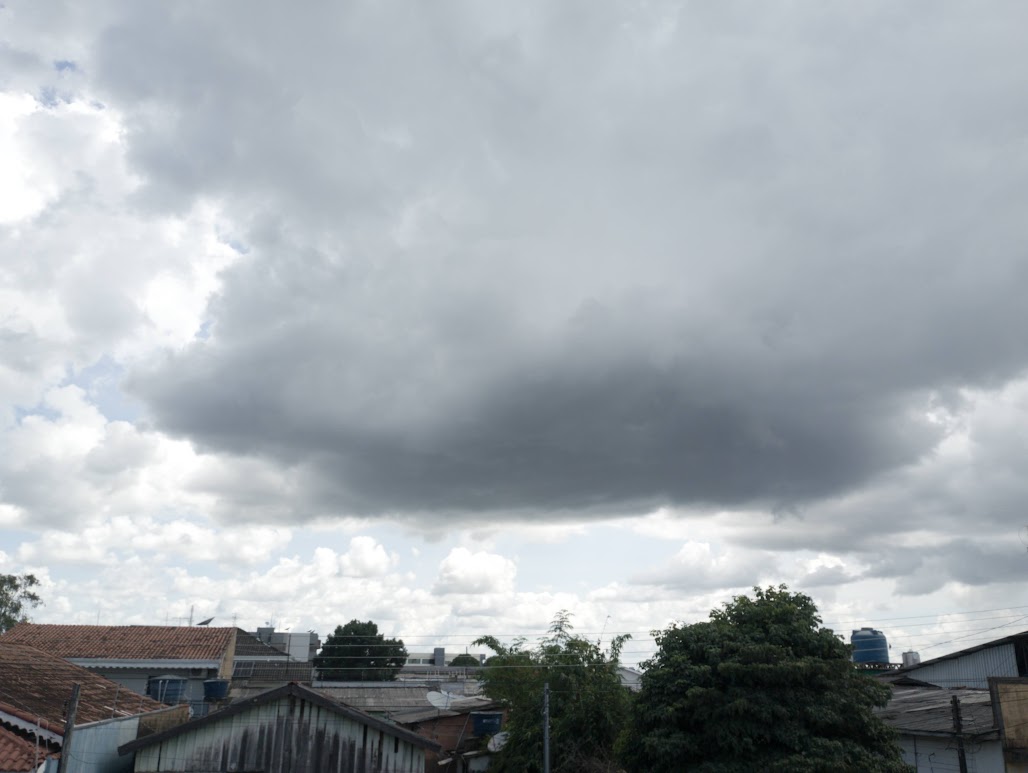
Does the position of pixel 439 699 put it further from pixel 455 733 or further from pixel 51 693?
pixel 51 693

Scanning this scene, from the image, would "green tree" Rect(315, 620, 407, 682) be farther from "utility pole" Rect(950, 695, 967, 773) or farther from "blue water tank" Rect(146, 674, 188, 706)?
"utility pole" Rect(950, 695, 967, 773)

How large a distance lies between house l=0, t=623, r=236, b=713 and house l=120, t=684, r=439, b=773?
20.4 metres

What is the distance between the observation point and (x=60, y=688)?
29.9m

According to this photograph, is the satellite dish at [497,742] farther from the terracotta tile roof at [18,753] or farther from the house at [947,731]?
the terracotta tile roof at [18,753]

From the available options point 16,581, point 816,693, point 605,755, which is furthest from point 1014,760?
point 16,581

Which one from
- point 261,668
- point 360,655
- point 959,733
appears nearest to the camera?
point 959,733

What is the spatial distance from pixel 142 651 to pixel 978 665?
157ft

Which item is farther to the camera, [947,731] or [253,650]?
[253,650]

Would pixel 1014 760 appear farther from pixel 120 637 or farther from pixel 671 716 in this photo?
pixel 120 637

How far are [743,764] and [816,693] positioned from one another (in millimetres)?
3705

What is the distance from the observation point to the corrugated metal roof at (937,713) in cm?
3278

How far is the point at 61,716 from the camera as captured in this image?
25.4 metres

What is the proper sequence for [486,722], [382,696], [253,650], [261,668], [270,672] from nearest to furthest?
[486,722] → [382,696] → [270,672] → [261,668] → [253,650]

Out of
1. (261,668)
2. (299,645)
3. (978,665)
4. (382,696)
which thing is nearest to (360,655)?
(299,645)
